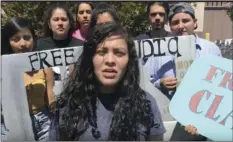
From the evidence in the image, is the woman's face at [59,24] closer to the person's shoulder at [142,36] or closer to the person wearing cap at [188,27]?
the person's shoulder at [142,36]

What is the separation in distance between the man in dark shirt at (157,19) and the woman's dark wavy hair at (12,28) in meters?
0.68

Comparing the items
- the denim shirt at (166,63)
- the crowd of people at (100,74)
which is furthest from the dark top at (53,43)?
the denim shirt at (166,63)

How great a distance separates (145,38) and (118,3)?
0.89 ft

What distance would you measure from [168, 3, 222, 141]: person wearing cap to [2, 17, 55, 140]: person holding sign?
2.67 feet

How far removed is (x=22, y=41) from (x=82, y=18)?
1.30 feet

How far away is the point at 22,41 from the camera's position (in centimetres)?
269

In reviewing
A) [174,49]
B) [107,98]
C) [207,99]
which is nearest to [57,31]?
[107,98]

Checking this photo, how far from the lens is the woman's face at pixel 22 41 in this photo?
2682 mm

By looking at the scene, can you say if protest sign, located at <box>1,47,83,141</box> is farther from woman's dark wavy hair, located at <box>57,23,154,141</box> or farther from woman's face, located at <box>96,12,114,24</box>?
woman's face, located at <box>96,12,114,24</box>

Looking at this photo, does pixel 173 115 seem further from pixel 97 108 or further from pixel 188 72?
pixel 97 108

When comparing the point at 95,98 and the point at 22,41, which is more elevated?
the point at 22,41

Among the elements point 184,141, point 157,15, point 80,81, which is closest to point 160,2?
point 157,15

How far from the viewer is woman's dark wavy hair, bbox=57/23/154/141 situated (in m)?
2.59

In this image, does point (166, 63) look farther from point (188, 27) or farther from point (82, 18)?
point (82, 18)
